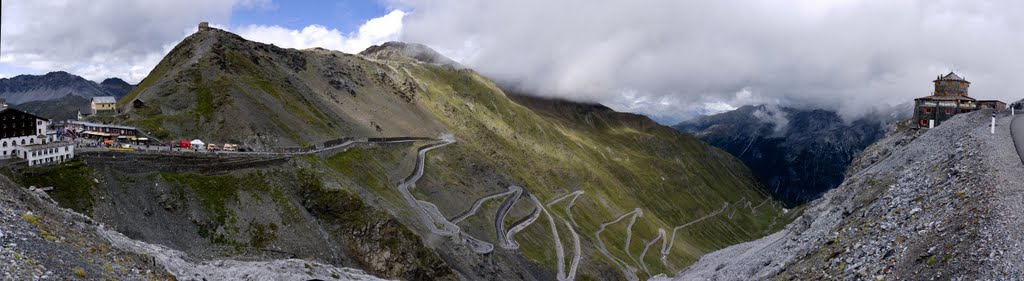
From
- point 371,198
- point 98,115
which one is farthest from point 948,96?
point 98,115

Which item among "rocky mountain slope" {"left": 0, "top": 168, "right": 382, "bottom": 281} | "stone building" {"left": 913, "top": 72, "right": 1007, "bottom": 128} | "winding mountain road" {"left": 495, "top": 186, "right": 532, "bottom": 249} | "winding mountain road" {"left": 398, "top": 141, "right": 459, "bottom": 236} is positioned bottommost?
"winding mountain road" {"left": 495, "top": 186, "right": 532, "bottom": 249}

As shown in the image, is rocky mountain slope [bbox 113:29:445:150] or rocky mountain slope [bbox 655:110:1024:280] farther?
rocky mountain slope [bbox 113:29:445:150]

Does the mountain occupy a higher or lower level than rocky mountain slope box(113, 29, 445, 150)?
lower

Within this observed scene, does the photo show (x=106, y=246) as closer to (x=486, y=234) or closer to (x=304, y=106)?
(x=486, y=234)

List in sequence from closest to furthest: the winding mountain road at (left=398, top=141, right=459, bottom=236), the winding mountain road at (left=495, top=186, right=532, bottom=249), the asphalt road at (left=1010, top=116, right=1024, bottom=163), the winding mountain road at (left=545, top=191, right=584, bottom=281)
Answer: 1. the asphalt road at (left=1010, top=116, right=1024, bottom=163)
2. the winding mountain road at (left=398, top=141, right=459, bottom=236)
3. the winding mountain road at (left=495, top=186, right=532, bottom=249)
4. the winding mountain road at (left=545, top=191, right=584, bottom=281)

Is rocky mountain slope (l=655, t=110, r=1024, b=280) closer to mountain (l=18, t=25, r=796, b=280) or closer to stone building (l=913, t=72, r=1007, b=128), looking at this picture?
stone building (l=913, t=72, r=1007, b=128)

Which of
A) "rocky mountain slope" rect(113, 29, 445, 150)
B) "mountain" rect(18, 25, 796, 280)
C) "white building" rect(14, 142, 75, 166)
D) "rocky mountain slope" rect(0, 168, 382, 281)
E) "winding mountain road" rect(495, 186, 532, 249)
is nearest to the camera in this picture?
"rocky mountain slope" rect(0, 168, 382, 281)

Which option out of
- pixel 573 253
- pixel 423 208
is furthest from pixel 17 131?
pixel 573 253

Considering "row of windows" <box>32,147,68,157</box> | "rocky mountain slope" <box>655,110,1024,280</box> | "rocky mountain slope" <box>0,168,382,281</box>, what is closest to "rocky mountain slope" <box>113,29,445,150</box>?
"row of windows" <box>32,147,68,157</box>
